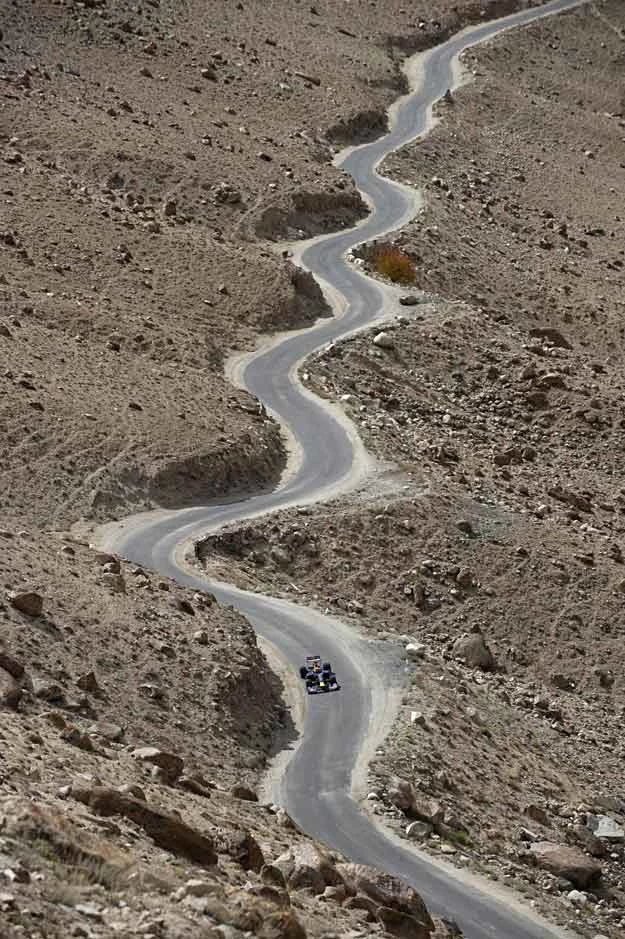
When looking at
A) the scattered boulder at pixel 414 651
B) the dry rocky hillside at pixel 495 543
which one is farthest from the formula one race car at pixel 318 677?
the scattered boulder at pixel 414 651

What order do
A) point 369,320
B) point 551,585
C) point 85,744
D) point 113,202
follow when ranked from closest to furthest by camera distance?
point 85,744 → point 551,585 → point 369,320 → point 113,202

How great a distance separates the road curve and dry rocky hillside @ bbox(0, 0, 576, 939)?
100cm

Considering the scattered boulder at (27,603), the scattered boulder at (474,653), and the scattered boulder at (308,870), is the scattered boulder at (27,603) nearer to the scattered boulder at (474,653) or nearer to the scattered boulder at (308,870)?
the scattered boulder at (308,870)

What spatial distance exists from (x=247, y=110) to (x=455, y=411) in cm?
3457

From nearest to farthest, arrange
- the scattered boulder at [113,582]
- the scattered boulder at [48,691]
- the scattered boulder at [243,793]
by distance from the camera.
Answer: the scattered boulder at [243,793] < the scattered boulder at [48,691] < the scattered boulder at [113,582]

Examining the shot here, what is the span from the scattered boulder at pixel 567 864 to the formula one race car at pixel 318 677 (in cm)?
725

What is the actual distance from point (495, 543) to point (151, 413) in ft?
36.4

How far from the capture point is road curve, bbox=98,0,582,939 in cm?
3056

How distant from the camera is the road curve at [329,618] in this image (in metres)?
30.6

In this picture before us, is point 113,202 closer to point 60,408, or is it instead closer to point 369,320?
point 369,320

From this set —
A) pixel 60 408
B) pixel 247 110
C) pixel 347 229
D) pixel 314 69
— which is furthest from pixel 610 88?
pixel 60 408

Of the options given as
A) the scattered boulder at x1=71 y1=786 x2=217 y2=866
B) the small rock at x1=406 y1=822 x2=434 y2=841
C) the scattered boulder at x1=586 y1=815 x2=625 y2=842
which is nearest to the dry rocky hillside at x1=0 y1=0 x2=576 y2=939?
the scattered boulder at x1=71 y1=786 x2=217 y2=866

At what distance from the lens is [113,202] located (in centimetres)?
7212

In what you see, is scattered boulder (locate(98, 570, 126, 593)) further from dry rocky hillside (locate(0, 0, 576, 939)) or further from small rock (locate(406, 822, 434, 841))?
small rock (locate(406, 822, 434, 841))
